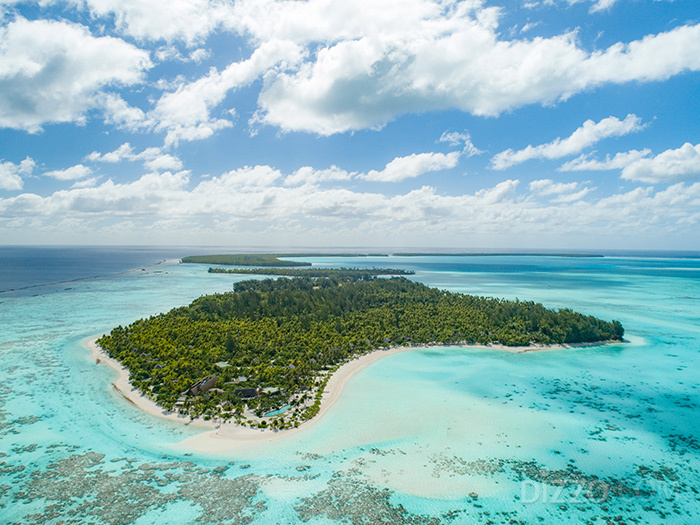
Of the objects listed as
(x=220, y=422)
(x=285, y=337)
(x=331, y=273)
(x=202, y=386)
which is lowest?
(x=220, y=422)

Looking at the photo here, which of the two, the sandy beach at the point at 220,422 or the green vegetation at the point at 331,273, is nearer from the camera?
the sandy beach at the point at 220,422

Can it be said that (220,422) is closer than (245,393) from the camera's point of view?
Yes

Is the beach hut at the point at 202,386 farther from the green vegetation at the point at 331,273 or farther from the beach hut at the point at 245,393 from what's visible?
the green vegetation at the point at 331,273

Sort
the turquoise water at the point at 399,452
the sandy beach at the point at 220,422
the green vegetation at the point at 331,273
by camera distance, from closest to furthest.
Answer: the turquoise water at the point at 399,452, the sandy beach at the point at 220,422, the green vegetation at the point at 331,273

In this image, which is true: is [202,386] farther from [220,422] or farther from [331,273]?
[331,273]

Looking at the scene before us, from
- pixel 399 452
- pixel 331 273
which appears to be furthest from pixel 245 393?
pixel 331 273

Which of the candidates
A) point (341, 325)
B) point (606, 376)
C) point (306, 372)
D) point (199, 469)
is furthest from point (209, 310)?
point (606, 376)

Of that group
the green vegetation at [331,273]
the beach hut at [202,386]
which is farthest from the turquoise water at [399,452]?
the green vegetation at [331,273]
